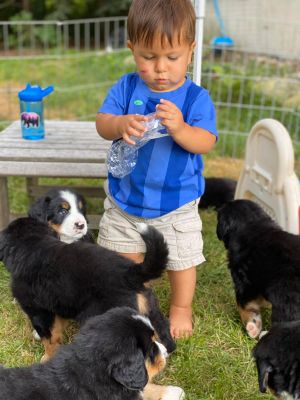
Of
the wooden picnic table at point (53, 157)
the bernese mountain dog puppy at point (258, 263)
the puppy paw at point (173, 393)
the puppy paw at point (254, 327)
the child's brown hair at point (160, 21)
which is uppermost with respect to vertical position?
the child's brown hair at point (160, 21)

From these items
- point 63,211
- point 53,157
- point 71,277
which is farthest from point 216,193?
point 71,277

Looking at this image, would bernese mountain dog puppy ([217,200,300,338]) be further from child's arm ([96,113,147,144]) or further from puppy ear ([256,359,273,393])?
child's arm ([96,113,147,144])

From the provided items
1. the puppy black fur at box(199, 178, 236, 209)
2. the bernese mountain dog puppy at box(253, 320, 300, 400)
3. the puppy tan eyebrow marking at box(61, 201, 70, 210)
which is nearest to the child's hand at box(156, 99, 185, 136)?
the puppy tan eyebrow marking at box(61, 201, 70, 210)

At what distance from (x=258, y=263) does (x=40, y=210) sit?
135 cm

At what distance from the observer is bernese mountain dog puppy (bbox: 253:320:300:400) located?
88.3 inches

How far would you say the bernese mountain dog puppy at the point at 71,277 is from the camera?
102 inches

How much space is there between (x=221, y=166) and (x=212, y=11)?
5744mm

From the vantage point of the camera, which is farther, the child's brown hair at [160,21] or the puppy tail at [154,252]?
the child's brown hair at [160,21]

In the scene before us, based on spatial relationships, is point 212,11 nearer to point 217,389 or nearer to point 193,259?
point 193,259

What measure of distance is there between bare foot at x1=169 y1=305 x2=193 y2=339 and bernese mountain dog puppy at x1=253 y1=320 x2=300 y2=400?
37.2 inches

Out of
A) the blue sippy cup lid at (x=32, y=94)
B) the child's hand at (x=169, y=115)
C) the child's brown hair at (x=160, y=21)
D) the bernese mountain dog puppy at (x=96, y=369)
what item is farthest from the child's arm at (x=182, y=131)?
the blue sippy cup lid at (x=32, y=94)

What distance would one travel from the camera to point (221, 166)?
607 centimetres

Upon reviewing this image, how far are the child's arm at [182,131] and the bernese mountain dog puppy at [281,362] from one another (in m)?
1.11

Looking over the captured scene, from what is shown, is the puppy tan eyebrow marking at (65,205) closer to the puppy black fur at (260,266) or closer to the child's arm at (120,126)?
the child's arm at (120,126)
